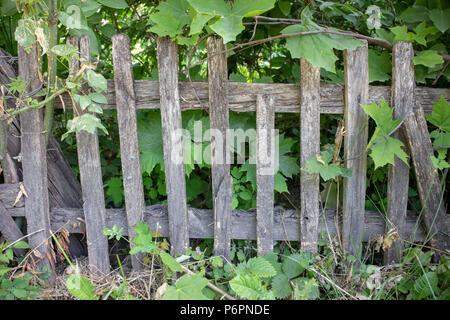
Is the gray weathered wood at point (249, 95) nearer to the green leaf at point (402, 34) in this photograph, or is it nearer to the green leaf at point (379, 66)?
the green leaf at point (379, 66)

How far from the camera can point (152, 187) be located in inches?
113

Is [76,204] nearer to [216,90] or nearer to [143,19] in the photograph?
[216,90]

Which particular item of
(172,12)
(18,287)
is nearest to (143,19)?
(172,12)

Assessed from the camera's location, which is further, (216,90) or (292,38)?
(216,90)

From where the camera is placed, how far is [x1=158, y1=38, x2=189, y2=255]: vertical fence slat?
2057 mm

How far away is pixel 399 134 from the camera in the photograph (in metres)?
A: 2.21

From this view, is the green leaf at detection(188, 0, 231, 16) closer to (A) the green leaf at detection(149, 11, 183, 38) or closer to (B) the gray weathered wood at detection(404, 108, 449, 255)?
(A) the green leaf at detection(149, 11, 183, 38)

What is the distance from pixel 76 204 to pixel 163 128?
831 mm

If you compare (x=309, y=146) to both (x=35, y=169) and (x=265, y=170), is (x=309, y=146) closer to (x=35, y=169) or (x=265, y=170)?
(x=265, y=170)

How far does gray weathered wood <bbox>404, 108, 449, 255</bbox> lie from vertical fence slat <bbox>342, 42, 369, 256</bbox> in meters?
0.26

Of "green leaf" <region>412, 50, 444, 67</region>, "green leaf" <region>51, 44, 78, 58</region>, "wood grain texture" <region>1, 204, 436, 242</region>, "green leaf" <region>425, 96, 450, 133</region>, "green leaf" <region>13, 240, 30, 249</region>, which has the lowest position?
"green leaf" <region>13, 240, 30, 249</region>

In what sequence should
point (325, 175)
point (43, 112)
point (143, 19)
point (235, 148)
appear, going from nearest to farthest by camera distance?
1. point (325, 175)
2. point (43, 112)
3. point (235, 148)
4. point (143, 19)

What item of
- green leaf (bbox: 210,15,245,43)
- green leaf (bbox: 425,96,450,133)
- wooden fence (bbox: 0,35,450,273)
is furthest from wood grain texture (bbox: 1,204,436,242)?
green leaf (bbox: 210,15,245,43)

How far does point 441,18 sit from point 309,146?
957 mm
